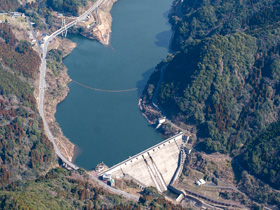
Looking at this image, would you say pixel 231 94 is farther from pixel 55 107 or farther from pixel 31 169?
pixel 31 169

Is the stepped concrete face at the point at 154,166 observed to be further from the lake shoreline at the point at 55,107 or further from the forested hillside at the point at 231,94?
the lake shoreline at the point at 55,107

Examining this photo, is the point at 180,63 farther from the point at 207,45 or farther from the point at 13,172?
the point at 13,172

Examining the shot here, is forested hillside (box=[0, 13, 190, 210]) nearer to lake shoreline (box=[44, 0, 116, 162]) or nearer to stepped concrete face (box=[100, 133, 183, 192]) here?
lake shoreline (box=[44, 0, 116, 162])

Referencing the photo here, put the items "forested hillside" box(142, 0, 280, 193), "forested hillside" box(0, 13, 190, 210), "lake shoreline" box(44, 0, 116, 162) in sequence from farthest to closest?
"forested hillside" box(142, 0, 280, 193) → "lake shoreline" box(44, 0, 116, 162) → "forested hillside" box(0, 13, 190, 210)

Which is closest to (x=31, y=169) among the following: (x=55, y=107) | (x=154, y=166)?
(x=55, y=107)

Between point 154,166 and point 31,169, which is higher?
point 31,169

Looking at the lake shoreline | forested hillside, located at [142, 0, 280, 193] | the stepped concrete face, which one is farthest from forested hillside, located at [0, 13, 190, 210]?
forested hillside, located at [142, 0, 280, 193]
